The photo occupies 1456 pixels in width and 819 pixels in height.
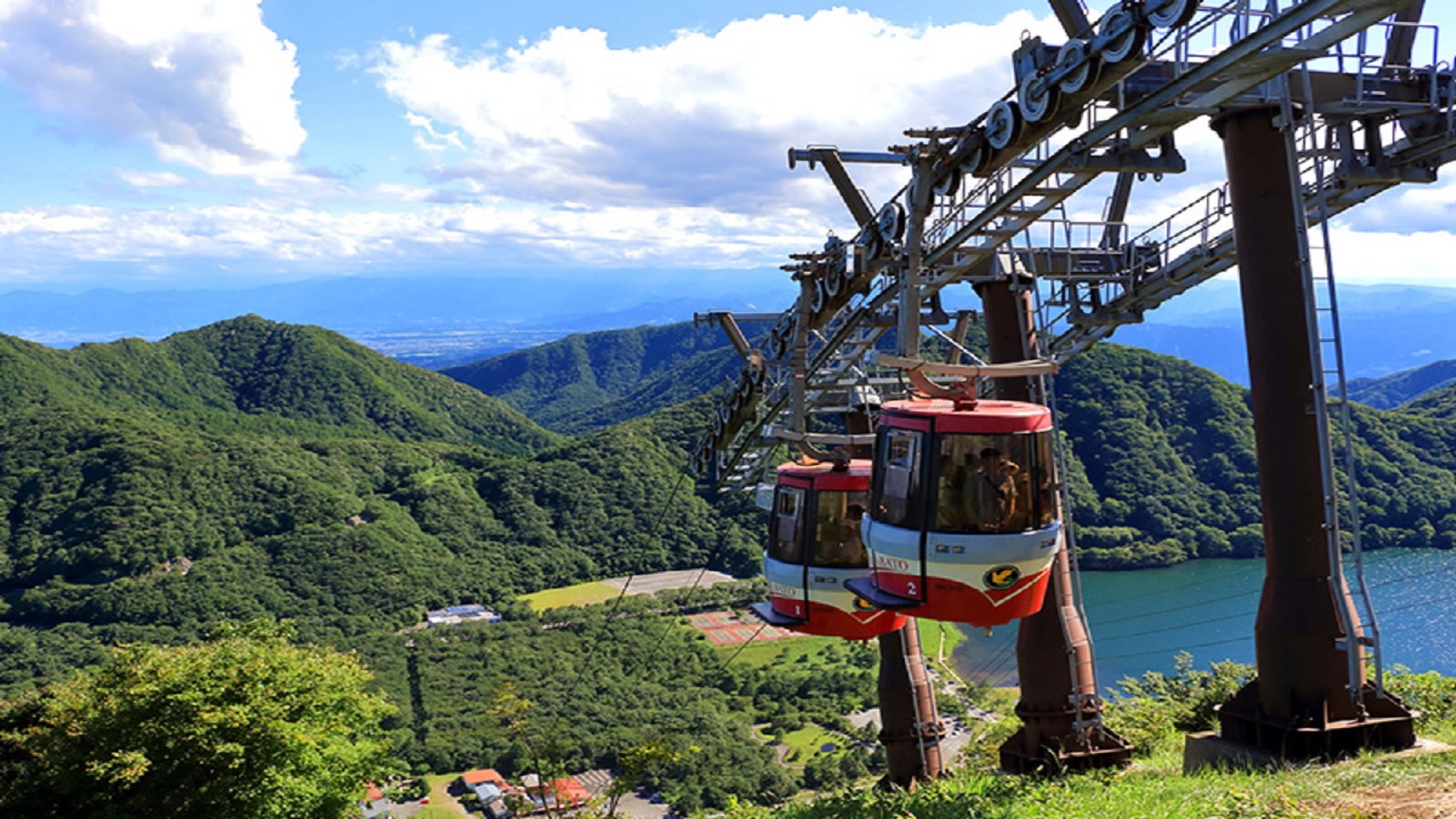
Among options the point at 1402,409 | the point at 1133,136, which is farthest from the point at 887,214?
the point at 1402,409

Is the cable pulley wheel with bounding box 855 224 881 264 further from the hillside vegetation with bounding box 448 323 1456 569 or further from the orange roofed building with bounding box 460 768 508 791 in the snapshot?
the hillside vegetation with bounding box 448 323 1456 569

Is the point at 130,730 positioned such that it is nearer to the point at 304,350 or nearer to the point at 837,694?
the point at 837,694

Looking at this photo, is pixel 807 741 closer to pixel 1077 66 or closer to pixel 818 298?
pixel 818 298

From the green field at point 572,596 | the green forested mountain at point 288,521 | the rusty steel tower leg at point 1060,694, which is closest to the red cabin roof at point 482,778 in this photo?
the green forested mountain at point 288,521

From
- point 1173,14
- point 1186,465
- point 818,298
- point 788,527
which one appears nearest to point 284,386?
point 1186,465

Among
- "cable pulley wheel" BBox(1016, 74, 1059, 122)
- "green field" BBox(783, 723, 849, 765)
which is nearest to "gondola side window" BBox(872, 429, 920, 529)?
"cable pulley wheel" BBox(1016, 74, 1059, 122)

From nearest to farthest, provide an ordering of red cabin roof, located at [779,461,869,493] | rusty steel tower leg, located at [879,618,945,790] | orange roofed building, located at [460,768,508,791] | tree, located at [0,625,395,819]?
red cabin roof, located at [779,461,869,493]
rusty steel tower leg, located at [879,618,945,790]
tree, located at [0,625,395,819]
orange roofed building, located at [460,768,508,791]
